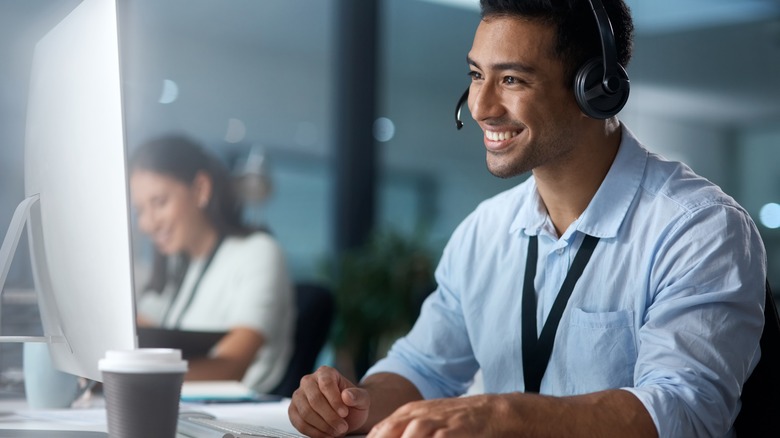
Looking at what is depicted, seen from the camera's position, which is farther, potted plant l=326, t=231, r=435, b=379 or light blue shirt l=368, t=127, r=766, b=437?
potted plant l=326, t=231, r=435, b=379

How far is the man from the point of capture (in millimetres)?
1331

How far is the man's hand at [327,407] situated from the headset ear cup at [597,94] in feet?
2.08

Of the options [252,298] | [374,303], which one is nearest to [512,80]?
[252,298]

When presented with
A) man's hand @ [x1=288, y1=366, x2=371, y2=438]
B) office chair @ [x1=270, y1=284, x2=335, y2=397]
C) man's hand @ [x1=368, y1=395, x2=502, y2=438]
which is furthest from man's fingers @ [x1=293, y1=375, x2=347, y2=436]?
office chair @ [x1=270, y1=284, x2=335, y2=397]

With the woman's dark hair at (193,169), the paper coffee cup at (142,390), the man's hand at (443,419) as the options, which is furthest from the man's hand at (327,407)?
the woman's dark hair at (193,169)

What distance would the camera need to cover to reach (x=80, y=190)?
114 cm

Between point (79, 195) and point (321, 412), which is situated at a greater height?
point (79, 195)

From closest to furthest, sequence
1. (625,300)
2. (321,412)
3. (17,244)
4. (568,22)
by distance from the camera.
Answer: (17,244), (321,412), (625,300), (568,22)

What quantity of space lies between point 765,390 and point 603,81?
575mm

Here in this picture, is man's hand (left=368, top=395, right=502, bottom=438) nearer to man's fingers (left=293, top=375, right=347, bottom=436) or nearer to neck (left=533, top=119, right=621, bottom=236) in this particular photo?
man's fingers (left=293, top=375, right=347, bottom=436)

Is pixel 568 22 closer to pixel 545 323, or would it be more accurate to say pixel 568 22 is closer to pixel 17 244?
pixel 545 323

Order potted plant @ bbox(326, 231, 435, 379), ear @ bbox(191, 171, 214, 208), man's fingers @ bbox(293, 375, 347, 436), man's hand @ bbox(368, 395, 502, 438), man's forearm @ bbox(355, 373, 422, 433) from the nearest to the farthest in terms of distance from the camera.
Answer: man's hand @ bbox(368, 395, 502, 438), man's fingers @ bbox(293, 375, 347, 436), man's forearm @ bbox(355, 373, 422, 433), ear @ bbox(191, 171, 214, 208), potted plant @ bbox(326, 231, 435, 379)

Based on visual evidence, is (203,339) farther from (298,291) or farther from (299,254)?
(299,254)

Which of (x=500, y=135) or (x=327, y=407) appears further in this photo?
(x=500, y=135)
